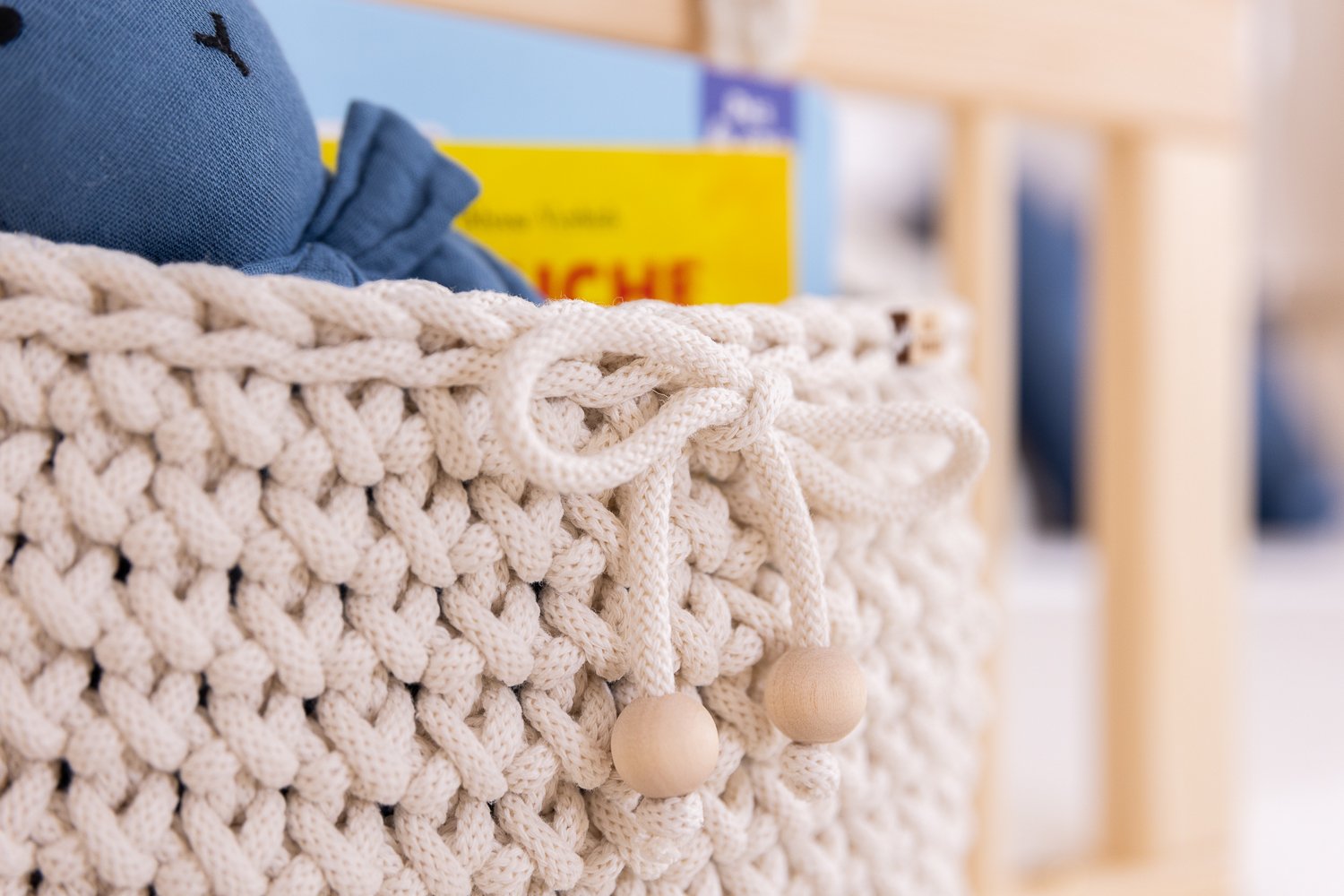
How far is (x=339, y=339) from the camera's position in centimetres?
29

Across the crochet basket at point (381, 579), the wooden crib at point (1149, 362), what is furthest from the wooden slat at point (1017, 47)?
the crochet basket at point (381, 579)

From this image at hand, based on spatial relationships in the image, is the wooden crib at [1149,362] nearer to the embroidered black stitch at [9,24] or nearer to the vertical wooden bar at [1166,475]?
the vertical wooden bar at [1166,475]

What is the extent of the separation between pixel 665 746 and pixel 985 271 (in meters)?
0.41

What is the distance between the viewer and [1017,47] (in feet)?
2.04

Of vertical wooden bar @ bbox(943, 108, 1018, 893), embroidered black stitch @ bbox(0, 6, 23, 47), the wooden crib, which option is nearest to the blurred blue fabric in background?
the wooden crib

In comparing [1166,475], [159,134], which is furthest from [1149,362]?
[159,134]

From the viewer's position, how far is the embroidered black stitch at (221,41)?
325mm

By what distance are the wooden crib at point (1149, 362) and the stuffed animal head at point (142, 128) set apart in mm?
399

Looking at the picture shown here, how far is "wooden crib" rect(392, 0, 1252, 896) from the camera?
0.63 metres

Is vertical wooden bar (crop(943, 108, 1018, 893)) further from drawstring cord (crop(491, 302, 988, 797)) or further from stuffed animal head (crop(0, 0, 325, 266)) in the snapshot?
stuffed animal head (crop(0, 0, 325, 266))

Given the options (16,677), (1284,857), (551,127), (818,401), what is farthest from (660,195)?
(1284,857)

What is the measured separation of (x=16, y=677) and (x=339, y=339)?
0.12 metres

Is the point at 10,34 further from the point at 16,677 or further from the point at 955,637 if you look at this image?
the point at 955,637

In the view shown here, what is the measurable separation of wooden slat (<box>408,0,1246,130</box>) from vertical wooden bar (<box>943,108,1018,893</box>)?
0.08ft
